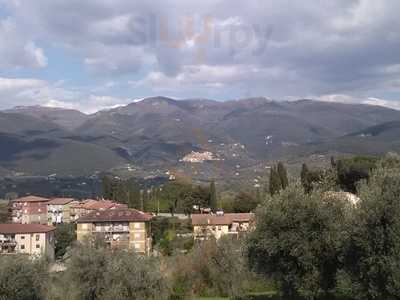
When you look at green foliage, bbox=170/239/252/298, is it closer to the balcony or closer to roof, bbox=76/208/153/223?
roof, bbox=76/208/153/223

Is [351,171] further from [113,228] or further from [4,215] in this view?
[4,215]

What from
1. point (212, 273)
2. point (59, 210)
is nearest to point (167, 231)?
point (212, 273)

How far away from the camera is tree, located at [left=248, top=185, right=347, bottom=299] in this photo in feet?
76.0

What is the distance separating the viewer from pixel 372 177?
2111cm

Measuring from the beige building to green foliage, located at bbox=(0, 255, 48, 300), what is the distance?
139ft

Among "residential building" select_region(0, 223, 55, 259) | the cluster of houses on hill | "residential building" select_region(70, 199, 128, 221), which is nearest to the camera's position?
the cluster of houses on hill

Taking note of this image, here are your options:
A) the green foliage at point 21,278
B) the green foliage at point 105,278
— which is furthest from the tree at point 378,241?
the green foliage at point 21,278

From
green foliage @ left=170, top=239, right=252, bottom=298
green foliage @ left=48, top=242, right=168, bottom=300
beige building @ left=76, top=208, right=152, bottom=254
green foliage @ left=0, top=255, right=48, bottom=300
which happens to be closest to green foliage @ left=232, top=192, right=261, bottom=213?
beige building @ left=76, top=208, right=152, bottom=254

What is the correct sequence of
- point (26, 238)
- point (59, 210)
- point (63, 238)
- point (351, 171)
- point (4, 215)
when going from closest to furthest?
point (351, 171), point (63, 238), point (26, 238), point (4, 215), point (59, 210)

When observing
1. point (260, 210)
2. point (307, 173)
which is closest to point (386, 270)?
point (260, 210)

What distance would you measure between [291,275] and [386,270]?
5495 millimetres

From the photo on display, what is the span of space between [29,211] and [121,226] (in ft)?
135

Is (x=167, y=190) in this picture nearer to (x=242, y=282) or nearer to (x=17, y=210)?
(x=17, y=210)

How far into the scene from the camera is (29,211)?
10594 cm
